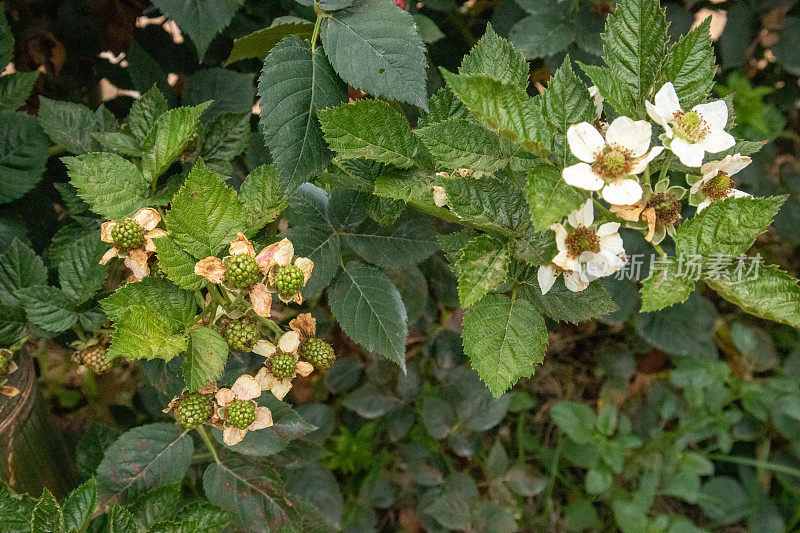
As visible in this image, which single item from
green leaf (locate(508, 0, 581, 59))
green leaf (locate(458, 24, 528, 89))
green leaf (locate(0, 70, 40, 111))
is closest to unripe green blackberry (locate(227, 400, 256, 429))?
green leaf (locate(458, 24, 528, 89))

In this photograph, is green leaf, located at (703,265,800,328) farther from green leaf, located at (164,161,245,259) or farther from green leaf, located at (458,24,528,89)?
green leaf, located at (164,161,245,259)

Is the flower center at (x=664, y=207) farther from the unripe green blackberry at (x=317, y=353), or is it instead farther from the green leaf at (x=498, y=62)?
the unripe green blackberry at (x=317, y=353)

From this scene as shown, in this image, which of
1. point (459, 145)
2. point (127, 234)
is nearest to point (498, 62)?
point (459, 145)

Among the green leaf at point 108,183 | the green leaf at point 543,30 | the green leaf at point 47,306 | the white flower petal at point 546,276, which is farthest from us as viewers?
the green leaf at point 543,30

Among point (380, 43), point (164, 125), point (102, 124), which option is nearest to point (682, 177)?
point (380, 43)

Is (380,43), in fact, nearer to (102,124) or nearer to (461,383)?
(102,124)

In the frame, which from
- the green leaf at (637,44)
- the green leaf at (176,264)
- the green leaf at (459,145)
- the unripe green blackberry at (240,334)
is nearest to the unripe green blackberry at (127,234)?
the green leaf at (176,264)

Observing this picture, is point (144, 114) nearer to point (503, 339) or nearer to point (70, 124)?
point (70, 124)
